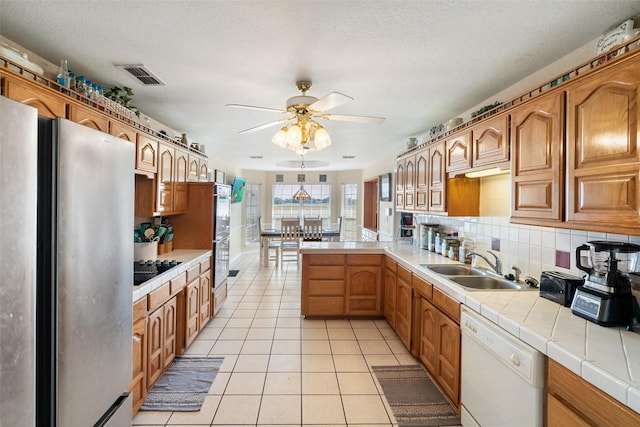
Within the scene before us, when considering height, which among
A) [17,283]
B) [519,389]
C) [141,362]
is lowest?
[141,362]

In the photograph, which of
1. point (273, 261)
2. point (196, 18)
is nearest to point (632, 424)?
point (196, 18)

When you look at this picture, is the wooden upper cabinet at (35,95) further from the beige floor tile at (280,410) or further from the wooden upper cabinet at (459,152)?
the wooden upper cabinet at (459,152)

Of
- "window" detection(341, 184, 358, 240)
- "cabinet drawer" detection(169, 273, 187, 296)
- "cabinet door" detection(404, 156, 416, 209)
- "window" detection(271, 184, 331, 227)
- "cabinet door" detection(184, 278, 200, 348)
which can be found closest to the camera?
"cabinet drawer" detection(169, 273, 187, 296)

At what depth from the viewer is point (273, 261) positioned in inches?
266

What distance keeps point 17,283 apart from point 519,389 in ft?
6.15

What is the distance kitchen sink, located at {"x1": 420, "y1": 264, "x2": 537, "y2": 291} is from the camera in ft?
6.64

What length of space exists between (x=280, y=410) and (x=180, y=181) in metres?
2.34

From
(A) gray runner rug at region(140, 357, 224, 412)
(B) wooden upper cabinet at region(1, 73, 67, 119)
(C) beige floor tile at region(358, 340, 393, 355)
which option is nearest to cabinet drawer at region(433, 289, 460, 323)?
(C) beige floor tile at region(358, 340, 393, 355)

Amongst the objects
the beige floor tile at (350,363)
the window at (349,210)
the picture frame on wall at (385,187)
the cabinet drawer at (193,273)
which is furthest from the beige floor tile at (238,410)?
the window at (349,210)

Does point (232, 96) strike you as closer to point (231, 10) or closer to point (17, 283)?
point (231, 10)

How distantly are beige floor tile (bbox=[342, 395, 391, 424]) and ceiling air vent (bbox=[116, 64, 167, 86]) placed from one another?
104 inches

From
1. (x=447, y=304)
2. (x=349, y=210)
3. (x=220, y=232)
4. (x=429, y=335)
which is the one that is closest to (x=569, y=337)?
(x=447, y=304)

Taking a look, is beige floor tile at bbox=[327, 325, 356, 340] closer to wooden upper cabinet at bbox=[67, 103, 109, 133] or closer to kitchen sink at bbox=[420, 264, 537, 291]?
kitchen sink at bbox=[420, 264, 537, 291]

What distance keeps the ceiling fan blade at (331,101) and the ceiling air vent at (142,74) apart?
1.15m
